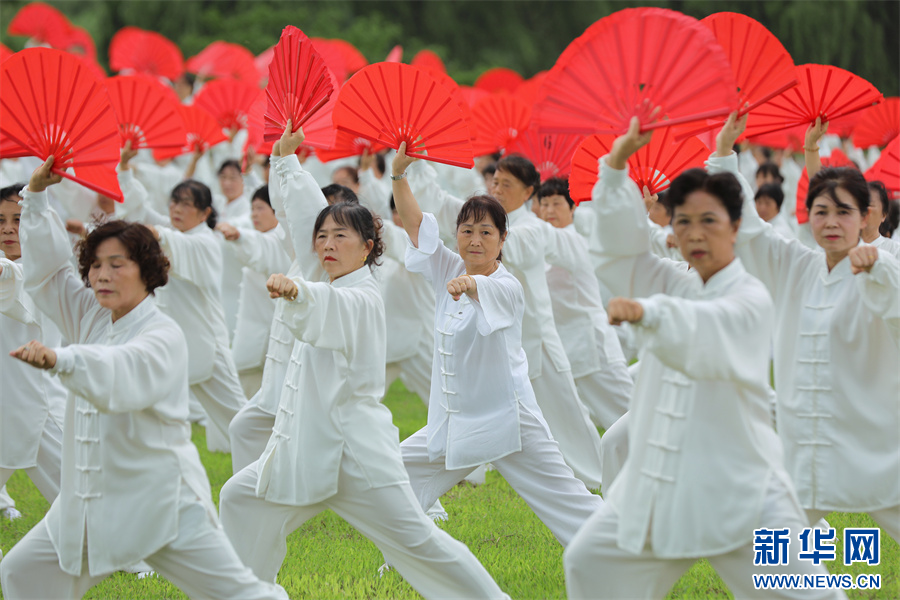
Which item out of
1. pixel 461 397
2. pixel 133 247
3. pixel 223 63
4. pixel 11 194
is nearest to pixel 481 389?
pixel 461 397

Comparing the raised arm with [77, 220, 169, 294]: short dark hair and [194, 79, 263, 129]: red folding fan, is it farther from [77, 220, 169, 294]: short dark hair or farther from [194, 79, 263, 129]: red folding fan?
[194, 79, 263, 129]: red folding fan

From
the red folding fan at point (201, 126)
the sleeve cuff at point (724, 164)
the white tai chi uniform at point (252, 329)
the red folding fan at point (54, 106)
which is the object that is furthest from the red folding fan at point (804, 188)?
the red folding fan at point (201, 126)

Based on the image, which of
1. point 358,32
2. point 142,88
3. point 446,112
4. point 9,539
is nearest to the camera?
point 446,112

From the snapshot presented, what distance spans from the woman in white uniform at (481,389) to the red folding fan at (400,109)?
0.71ft

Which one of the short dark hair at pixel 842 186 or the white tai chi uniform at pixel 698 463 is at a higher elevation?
the short dark hair at pixel 842 186

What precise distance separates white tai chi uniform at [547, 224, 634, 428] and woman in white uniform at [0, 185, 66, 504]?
10.8 feet

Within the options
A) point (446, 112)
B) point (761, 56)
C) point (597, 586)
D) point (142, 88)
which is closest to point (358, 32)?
point (142, 88)

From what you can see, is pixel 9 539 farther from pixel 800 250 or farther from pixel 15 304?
pixel 800 250

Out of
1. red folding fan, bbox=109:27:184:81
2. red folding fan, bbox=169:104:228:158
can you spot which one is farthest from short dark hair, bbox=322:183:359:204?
red folding fan, bbox=109:27:184:81

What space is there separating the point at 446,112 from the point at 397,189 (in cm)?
52

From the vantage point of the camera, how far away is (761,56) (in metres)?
4.08

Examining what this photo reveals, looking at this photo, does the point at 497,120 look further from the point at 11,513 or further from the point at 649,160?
the point at 11,513

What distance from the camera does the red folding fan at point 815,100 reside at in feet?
16.0

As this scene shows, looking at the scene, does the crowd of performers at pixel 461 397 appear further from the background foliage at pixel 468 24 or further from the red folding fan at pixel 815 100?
the background foliage at pixel 468 24
